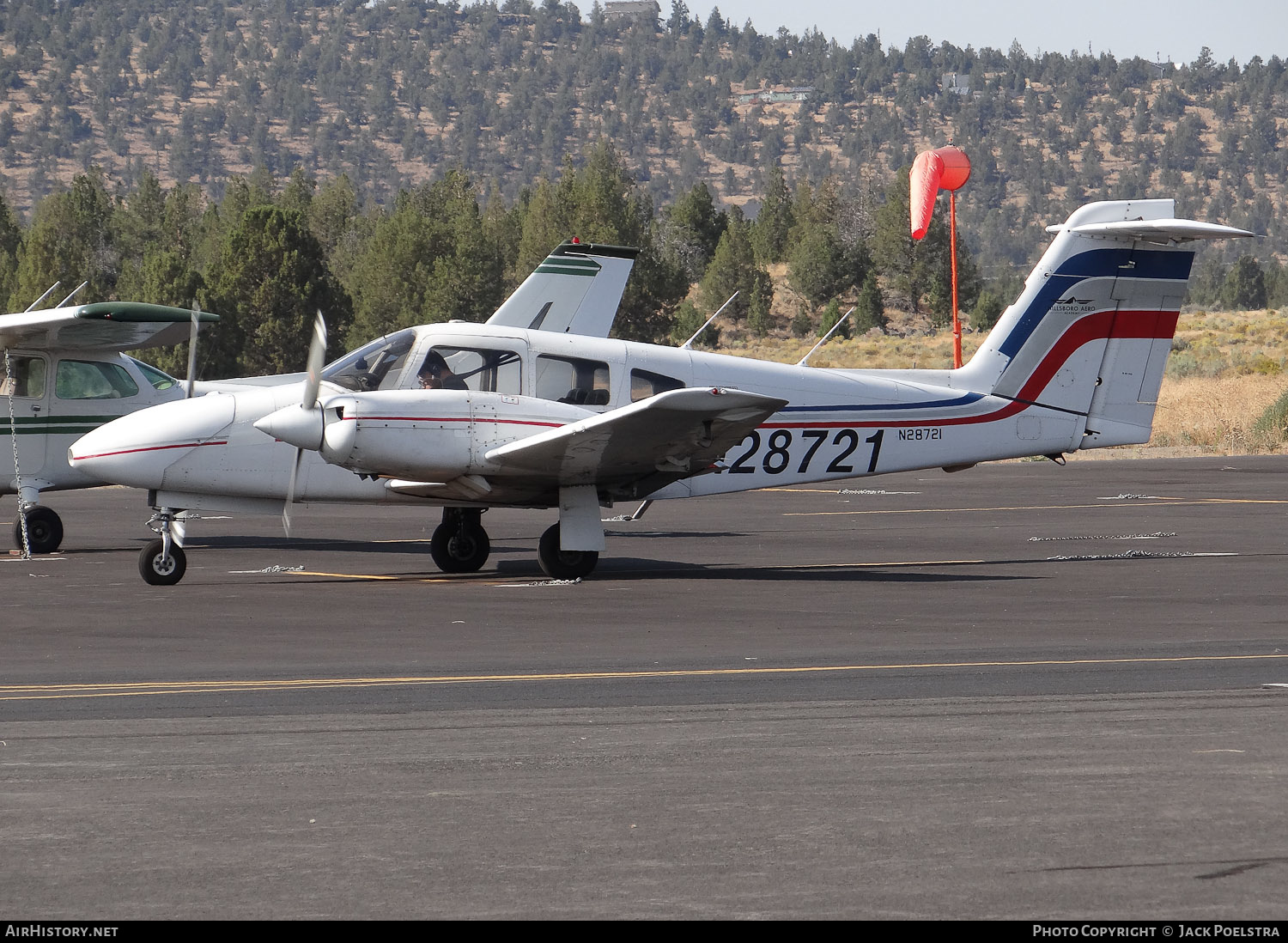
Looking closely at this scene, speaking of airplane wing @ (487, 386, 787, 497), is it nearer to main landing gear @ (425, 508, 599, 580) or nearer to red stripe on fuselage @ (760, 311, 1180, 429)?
main landing gear @ (425, 508, 599, 580)

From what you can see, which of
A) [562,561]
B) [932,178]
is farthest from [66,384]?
[932,178]

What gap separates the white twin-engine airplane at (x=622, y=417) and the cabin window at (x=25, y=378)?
4.31 m

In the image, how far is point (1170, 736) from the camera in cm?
770

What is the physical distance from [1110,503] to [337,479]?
1268cm

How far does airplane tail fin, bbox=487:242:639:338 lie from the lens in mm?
22578

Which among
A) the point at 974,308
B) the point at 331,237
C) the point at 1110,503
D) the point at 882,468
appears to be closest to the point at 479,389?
the point at 882,468

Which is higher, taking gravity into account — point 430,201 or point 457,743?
point 457,743

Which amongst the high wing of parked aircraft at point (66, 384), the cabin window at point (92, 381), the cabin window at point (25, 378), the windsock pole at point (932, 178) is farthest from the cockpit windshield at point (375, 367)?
the windsock pole at point (932, 178)

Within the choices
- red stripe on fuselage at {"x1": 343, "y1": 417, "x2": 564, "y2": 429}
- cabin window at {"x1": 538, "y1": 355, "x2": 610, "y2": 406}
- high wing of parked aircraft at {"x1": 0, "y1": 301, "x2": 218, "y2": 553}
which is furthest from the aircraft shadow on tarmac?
high wing of parked aircraft at {"x1": 0, "y1": 301, "x2": 218, "y2": 553}

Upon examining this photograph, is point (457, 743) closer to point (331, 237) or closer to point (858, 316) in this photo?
point (858, 316)

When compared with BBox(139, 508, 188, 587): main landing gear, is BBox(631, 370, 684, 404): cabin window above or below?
above

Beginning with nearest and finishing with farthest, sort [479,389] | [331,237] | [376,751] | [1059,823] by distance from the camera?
[1059,823] < [376,751] < [479,389] < [331,237]

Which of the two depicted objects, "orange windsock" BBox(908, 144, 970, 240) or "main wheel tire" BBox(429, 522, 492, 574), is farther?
"orange windsock" BBox(908, 144, 970, 240)

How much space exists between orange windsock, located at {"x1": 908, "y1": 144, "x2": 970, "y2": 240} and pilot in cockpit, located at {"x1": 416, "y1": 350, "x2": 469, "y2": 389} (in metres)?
16.0
